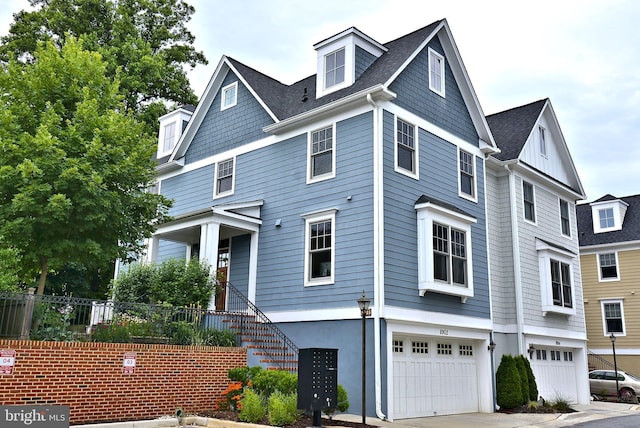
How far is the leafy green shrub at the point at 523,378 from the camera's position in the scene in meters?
18.3

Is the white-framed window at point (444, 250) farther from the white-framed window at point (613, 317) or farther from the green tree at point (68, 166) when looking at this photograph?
the white-framed window at point (613, 317)

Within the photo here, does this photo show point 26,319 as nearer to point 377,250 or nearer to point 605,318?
point 377,250

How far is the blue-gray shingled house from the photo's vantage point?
14.9 m

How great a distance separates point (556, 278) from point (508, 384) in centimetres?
579

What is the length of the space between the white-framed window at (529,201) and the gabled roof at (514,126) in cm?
138

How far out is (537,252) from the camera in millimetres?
21281

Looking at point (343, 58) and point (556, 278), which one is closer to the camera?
point (343, 58)

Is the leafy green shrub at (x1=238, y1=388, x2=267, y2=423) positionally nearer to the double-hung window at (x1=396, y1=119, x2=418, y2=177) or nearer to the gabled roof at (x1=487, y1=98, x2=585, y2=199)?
the double-hung window at (x1=396, y1=119, x2=418, y2=177)

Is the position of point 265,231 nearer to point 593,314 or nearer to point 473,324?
point 473,324

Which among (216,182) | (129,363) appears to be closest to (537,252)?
(216,182)

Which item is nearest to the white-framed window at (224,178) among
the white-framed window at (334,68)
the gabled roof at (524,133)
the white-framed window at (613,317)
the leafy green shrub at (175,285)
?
the leafy green shrub at (175,285)

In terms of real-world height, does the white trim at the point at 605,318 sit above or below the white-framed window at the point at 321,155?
below

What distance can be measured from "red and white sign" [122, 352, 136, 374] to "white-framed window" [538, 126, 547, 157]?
56.9 ft

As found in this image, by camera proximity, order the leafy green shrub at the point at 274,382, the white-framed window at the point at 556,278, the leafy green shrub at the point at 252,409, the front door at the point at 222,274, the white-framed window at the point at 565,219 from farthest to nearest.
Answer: the white-framed window at the point at 565,219 → the white-framed window at the point at 556,278 → the front door at the point at 222,274 → the leafy green shrub at the point at 274,382 → the leafy green shrub at the point at 252,409
